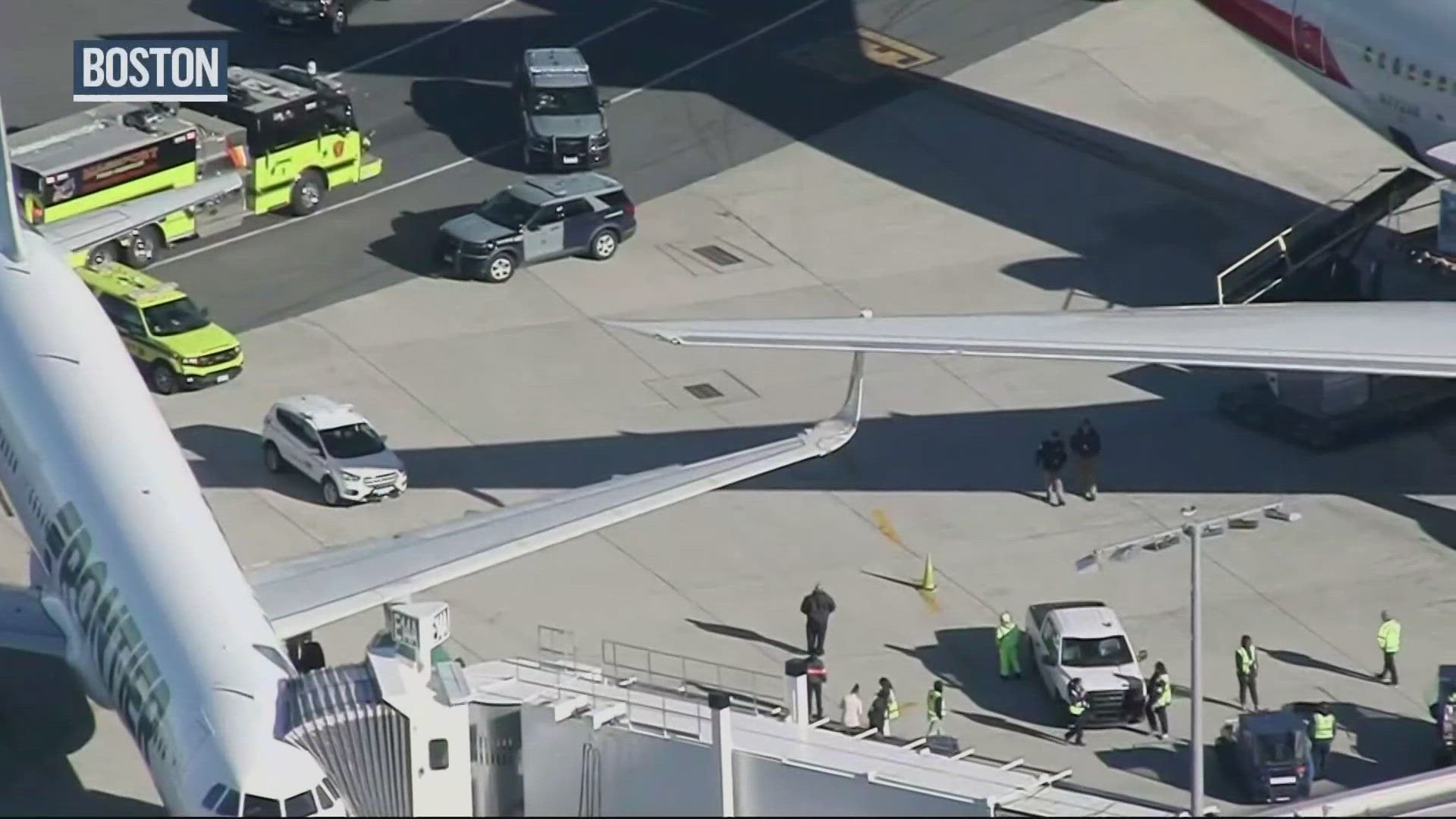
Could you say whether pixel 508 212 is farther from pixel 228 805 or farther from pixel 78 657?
pixel 228 805

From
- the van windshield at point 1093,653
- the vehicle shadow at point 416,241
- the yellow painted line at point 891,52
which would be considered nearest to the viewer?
the van windshield at point 1093,653

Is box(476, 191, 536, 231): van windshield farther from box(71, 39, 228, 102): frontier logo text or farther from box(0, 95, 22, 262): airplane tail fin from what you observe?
box(0, 95, 22, 262): airplane tail fin

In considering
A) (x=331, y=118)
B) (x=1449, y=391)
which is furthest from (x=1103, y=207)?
(x=331, y=118)

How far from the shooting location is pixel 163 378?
67.0 metres

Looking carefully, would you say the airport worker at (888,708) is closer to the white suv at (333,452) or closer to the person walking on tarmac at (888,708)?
the person walking on tarmac at (888,708)

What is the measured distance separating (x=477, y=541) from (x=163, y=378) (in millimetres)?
18154

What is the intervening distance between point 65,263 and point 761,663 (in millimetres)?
16539

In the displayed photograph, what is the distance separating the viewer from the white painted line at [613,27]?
88.8 metres

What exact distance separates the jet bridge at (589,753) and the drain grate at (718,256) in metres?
26.3

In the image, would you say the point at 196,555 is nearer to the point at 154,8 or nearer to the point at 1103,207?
the point at 1103,207

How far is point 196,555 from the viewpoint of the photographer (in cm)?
4600

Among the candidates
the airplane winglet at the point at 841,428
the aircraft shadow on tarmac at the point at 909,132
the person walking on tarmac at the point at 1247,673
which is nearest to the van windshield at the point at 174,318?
the aircraft shadow on tarmac at the point at 909,132

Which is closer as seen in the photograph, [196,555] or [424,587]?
[196,555]

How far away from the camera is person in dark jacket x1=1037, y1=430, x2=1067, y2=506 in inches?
2480
